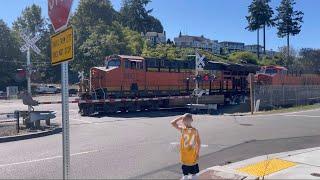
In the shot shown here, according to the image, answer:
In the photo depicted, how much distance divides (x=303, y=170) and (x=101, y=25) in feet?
225

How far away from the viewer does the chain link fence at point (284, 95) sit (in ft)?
110

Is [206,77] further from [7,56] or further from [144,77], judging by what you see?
[7,56]

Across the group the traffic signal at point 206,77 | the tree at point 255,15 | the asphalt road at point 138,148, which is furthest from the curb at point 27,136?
the tree at point 255,15

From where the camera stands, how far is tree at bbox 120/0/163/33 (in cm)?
11038

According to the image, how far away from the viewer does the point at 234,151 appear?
12.7m

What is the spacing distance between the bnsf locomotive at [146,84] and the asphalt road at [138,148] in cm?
743

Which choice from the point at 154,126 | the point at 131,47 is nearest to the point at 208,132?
the point at 154,126

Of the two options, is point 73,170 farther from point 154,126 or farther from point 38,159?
point 154,126

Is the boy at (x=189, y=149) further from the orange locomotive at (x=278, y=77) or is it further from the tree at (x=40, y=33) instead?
the tree at (x=40, y=33)

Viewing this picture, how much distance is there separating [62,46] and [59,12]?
0.49 metres

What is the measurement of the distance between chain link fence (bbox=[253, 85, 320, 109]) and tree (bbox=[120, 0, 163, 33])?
7012 cm

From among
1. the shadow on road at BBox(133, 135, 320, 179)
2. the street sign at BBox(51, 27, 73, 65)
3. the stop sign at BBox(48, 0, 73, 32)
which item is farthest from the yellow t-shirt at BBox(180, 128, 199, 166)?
the stop sign at BBox(48, 0, 73, 32)

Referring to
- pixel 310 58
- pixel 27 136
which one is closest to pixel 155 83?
pixel 27 136

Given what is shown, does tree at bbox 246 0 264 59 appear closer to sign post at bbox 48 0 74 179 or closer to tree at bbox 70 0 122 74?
tree at bbox 70 0 122 74
